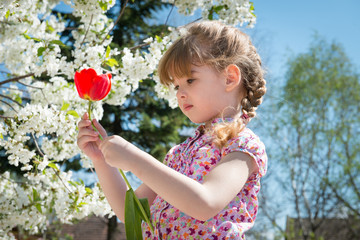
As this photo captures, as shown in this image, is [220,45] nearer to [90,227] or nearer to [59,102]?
[59,102]

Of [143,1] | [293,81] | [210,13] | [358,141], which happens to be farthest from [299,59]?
[210,13]

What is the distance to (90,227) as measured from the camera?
17594mm

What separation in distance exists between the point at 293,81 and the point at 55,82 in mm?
12185

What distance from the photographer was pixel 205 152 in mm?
1352

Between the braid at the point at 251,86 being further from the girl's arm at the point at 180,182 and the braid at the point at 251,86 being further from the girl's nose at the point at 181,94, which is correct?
the girl's arm at the point at 180,182

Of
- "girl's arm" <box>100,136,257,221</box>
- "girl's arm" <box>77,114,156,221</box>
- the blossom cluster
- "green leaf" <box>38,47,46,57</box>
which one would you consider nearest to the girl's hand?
"girl's arm" <box>100,136,257,221</box>

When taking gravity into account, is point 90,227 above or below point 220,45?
above

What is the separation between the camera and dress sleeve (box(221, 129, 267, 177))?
1.27 meters

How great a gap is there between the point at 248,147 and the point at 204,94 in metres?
0.24

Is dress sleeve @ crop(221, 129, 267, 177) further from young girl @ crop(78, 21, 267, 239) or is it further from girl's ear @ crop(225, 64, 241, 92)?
girl's ear @ crop(225, 64, 241, 92)

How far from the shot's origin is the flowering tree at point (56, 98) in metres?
2.87

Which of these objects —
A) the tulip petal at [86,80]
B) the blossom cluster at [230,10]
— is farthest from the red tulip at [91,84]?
the blossom cluster at [230,10]

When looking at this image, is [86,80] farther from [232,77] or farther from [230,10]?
[230,10]

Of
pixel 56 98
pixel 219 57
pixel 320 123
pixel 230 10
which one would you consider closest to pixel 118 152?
pixel 219 57
